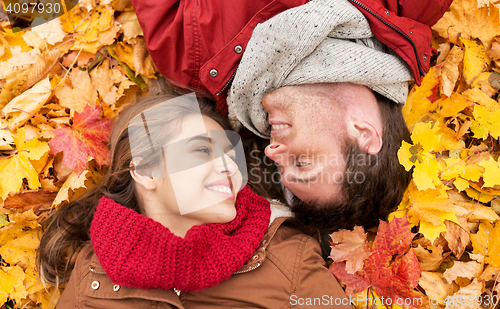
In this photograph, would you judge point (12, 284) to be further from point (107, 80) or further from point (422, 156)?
point (422, 156)

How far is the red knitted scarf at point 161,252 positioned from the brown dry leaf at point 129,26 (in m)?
1.12

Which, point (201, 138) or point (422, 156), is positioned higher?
point (201, 138)

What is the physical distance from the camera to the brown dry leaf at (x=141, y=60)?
90.8 inches

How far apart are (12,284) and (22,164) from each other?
744mm

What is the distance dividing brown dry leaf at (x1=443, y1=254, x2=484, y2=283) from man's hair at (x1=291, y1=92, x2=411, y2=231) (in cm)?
48

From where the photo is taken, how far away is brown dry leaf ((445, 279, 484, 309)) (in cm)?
196

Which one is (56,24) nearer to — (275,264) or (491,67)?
(275,264)

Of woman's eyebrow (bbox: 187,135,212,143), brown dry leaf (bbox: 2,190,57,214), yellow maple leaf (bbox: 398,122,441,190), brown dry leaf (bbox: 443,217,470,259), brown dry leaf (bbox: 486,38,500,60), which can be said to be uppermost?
brown dry leaf (bbox: 486,38,500,60)

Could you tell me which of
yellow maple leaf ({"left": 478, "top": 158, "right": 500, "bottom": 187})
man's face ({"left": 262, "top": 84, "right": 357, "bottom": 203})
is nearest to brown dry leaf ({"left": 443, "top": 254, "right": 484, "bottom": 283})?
yellow maple leaf ({"left": 478, "top": 158, "right": 500, "bottom": 187})

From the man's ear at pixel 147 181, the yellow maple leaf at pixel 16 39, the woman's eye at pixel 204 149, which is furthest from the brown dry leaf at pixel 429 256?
the yellow maple leaf at pixel 16 39


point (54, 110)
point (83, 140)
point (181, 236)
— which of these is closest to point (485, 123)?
point (181, 236)

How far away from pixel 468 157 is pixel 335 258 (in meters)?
1.01

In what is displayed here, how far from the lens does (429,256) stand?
6.72 ft

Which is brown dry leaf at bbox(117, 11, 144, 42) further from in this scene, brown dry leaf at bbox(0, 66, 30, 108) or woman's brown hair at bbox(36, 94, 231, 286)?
brown dry leaf at bbox(0, 66, 30, 108)
